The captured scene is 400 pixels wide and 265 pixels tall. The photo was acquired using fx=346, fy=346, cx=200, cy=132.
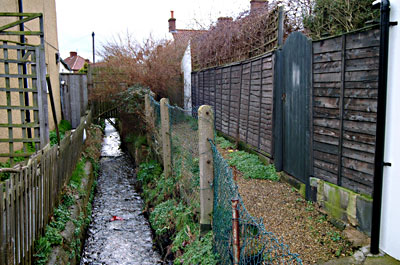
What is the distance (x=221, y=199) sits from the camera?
3.39 m

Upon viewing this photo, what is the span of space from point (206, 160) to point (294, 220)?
1423 millimetres

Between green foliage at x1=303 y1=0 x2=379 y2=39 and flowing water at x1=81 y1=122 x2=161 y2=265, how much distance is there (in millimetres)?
4237

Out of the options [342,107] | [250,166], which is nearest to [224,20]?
[250,166]

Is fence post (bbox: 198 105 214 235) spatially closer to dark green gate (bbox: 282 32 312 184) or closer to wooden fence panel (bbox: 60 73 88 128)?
dark green gate (bbox: 282 32 312 184)

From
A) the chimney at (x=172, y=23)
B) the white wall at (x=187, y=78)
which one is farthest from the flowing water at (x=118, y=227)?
the chimney at (x=172, y=23)

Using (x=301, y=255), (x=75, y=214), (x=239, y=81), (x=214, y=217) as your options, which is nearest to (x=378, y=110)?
(x=301, y=255)

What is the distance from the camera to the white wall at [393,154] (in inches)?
129

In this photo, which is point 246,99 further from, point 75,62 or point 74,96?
point 75,62

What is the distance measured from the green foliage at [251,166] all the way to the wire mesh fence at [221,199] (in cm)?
117

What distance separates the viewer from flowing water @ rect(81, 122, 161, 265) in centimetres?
517

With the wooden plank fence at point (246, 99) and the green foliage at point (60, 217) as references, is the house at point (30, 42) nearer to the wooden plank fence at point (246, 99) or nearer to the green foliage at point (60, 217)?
the green foliage at point (60, 217)

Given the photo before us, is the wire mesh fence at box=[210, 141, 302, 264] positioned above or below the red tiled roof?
below

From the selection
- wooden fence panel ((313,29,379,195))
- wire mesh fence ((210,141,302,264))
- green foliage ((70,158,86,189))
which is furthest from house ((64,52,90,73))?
wire mesh fence ((210,141,302,264))

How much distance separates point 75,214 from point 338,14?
4978 mm
